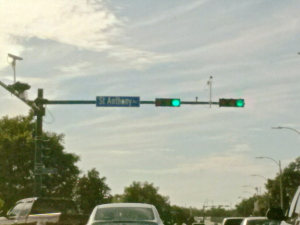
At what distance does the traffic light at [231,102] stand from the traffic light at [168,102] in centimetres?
167

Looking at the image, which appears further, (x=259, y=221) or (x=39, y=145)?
(x=39, y=145)

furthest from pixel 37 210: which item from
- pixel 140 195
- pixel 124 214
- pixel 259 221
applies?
pixel 140 195

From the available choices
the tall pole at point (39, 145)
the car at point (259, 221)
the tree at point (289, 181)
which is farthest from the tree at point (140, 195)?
the car at point (259, 221)

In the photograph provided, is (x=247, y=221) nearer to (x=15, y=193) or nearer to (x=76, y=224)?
(x=76, y=224)

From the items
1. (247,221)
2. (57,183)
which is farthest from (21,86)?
(57,183)

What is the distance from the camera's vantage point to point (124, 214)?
1419 cm

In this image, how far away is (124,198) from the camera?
19300 centimetres

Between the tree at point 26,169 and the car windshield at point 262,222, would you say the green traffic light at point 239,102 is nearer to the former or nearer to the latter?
the car windshield at point 262,222

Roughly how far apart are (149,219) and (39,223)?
21.3ft

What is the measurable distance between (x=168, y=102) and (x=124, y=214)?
12.4 metres

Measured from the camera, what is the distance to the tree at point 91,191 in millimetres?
96938

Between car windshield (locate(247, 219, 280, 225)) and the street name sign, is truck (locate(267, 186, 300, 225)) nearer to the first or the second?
car windshield (locate(247, 219, 280, 225))

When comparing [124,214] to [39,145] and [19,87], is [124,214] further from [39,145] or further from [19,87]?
[39,145]

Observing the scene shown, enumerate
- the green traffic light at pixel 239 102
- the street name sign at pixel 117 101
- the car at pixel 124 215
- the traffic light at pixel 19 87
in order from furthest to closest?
the street name sign at pixel 117 101 → the green traffic light at pixel 239 102 → the traffic light at pixel 19 87 → the car at pixel 124 215
